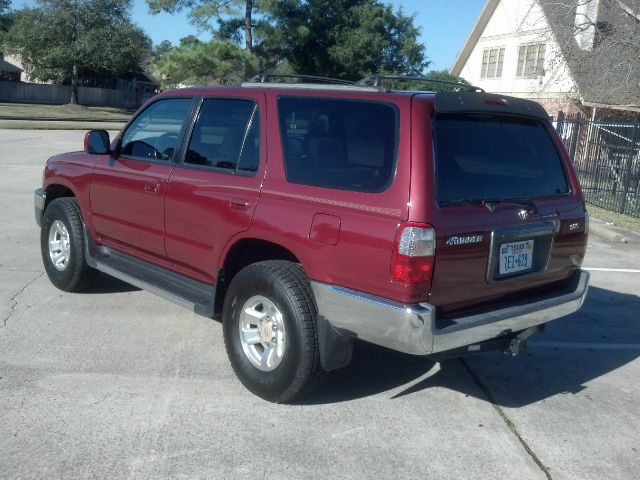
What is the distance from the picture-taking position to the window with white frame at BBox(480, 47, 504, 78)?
32750mm

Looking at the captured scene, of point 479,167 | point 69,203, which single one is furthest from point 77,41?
point 479,167

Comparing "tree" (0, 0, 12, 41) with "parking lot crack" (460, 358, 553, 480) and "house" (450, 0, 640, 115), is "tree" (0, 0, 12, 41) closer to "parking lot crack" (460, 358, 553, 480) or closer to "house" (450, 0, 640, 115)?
"house" (450, 0, 640, 115)

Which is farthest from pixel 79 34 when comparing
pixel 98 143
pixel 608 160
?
pixel 98 143

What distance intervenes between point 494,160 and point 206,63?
26470 mm

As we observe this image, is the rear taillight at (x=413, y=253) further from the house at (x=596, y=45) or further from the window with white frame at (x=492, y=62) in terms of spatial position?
the window with white frame at (x=492, y=62)

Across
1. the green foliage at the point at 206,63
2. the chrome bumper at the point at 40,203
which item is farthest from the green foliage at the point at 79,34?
the chrome bumper at the point at 40,203

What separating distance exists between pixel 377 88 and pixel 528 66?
27.8 m

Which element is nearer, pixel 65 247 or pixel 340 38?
pixel 65 247

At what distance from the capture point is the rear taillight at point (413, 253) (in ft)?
12.4

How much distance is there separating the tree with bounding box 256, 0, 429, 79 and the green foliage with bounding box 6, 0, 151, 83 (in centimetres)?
1821

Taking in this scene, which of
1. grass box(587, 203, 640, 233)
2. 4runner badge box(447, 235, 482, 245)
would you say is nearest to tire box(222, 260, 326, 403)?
4runner badge box(447, 235, 482, 245)

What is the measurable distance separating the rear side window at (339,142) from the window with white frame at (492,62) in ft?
98.7

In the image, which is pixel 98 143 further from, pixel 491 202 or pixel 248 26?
pixel 248 26

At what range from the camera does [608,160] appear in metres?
15.1
